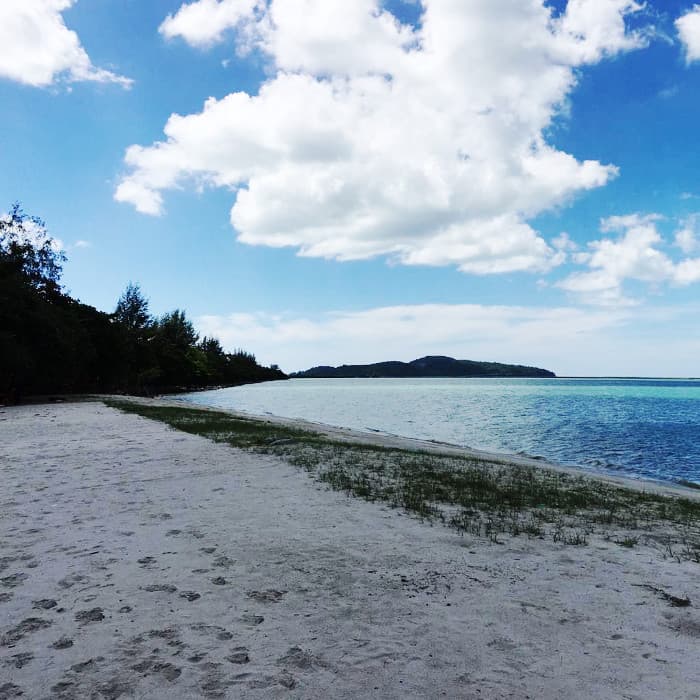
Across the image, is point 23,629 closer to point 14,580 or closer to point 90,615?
point 90,615

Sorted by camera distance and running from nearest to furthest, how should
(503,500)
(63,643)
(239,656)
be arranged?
(239,656), (63,643), (503,500)

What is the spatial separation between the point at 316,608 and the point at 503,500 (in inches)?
306

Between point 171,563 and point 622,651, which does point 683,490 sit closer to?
point 622,651

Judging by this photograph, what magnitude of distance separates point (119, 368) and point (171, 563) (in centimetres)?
7819

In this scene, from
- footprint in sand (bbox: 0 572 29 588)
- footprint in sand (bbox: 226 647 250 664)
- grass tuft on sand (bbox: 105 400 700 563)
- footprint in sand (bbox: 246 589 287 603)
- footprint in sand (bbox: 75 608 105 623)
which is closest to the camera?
footprint in sand (bbox: 226 647 250 664)

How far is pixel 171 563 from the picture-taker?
7.51m

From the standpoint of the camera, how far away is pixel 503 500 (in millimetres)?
12562

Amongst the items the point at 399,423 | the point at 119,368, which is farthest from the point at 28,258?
the point at 399,423

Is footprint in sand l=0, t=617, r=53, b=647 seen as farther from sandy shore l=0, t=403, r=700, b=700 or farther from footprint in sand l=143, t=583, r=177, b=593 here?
footprint in sand l=143, t=583, r=177, b=593

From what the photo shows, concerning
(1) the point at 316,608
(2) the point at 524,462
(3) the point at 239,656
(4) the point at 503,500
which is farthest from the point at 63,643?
(2) the point at 524,462

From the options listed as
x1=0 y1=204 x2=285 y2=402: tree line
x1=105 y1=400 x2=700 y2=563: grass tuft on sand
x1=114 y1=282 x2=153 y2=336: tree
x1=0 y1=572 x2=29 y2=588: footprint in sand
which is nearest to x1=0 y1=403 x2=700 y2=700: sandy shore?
x1=0 y1=572 x2=29 y2=588: footprint in sand

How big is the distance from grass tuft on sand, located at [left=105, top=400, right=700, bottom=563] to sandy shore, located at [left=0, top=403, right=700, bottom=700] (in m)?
0.80

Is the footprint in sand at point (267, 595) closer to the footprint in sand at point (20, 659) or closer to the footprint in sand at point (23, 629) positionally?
the footprint in sand at point (23, 629)

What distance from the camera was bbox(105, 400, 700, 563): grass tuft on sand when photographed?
9.91 metres
